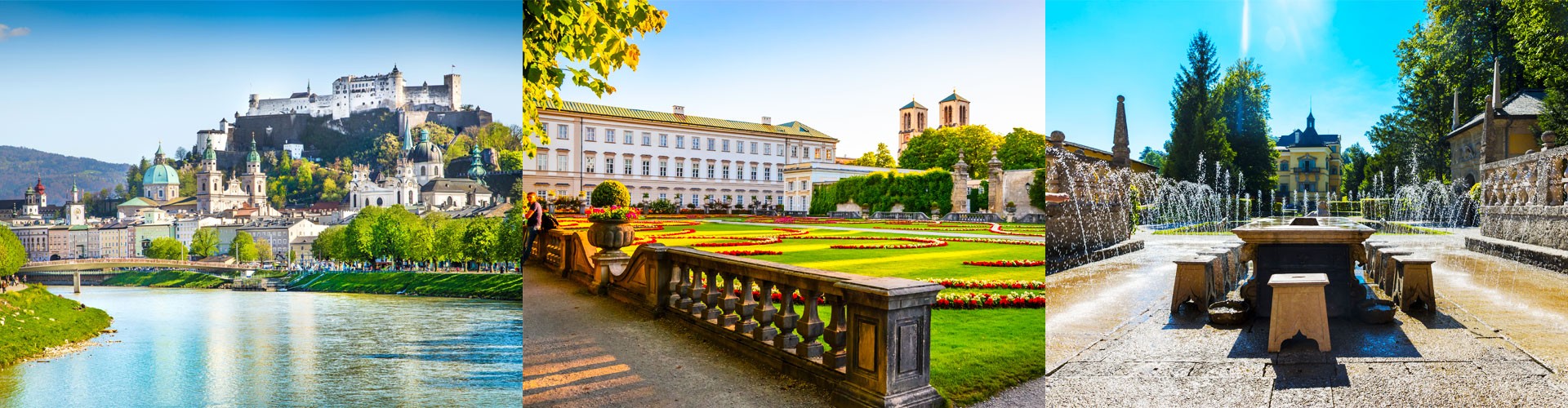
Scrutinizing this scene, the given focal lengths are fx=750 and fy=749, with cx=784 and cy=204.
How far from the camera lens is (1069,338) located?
4.25m

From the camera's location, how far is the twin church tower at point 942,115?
34.9ft

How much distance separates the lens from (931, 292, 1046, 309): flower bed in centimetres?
520


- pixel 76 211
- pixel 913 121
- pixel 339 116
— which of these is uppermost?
pixel 913 121

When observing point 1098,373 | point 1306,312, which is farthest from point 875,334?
point 1306,312

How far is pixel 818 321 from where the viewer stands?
10.9 ft

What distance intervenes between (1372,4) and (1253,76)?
73cm

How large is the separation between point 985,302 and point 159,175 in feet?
14.9

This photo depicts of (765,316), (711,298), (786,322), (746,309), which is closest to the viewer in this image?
(786,322)

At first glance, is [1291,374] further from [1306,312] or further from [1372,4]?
[1372,4]

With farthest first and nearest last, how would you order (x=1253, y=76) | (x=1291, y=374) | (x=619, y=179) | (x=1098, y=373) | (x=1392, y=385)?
1. (x=619, y=179)
2. (x=1253, y=76)
3. (x=1098, y=373)
4. (x=1291, y=374)
5. (x=1392, y=385)

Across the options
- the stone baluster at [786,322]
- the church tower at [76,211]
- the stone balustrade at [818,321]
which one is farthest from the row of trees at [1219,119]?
the church tower at [76,211]

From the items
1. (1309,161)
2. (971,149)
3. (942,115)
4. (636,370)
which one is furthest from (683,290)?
(971,149)

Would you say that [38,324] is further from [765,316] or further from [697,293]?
[697,293]

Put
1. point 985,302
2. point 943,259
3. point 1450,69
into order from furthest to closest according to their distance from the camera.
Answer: point 943,259, point 985,302, point 1450,69
